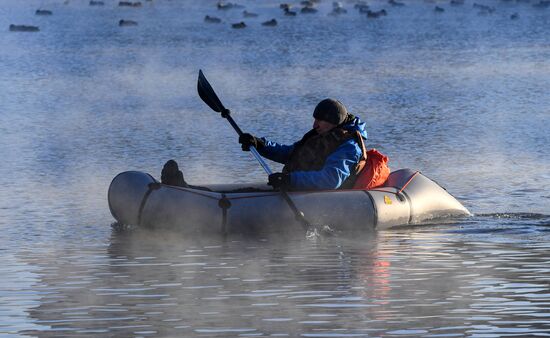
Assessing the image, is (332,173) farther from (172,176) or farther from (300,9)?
(300,9)

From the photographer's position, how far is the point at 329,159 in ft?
46.9

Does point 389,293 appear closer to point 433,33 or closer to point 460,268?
point 460,268

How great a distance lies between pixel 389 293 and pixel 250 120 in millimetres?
15647

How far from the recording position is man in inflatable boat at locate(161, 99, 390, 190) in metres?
14.3

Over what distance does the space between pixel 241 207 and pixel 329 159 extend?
0.91 metres

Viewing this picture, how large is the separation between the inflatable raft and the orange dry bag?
0.51 feet

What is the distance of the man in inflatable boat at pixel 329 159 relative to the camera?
563 inches

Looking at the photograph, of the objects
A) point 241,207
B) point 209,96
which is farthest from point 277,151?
point 209,96

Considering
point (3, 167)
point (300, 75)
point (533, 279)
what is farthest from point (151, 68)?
point (533, 279)

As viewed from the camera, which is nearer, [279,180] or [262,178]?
[279,180]

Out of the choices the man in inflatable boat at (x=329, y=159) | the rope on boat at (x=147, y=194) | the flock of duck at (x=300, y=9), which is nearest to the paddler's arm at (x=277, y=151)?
the man in inflatable boat at (x=329, y=159)

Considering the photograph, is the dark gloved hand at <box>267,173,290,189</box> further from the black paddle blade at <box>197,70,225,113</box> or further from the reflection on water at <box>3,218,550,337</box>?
the black paddle blade at <box>197,70,225,113</box>

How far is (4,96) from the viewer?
103ft

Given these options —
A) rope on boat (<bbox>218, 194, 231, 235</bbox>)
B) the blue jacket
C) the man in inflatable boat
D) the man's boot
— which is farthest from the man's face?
the man's boot
